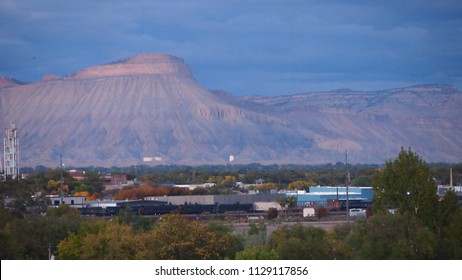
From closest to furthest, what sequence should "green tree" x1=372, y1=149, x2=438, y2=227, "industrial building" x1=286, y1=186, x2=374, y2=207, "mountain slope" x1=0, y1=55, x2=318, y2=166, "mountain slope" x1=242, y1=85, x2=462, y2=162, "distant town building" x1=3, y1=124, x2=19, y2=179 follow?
"green tree" x1=372, y1=149, x2=438, y2=227 < "industrial building" x1=286, y1=186, x2=374, y2=207 < "distant town building" x1=3, y1=124, x2=19, y2=179 < "mountain slope" x1=242, y1=85, x2=462, y2=162 < "mountain slope" x1=0, y1=55, x2=318, y2=166

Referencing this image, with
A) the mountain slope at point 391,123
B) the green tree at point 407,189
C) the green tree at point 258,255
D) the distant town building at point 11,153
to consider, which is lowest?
the green tree at point 258,255

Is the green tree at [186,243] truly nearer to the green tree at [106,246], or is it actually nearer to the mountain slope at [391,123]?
the green tree at [106,246]

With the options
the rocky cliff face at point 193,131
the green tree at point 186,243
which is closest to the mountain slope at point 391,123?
the rocky cliff face at point 193,131

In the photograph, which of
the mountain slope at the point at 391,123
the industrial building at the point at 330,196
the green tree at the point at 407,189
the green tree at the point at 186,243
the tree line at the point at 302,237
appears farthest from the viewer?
the mountain slope at the point at 391,123

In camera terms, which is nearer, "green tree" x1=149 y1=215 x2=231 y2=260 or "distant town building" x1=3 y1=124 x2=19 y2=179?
"green tree" x1=149 y1=215 x2=231 y2=260

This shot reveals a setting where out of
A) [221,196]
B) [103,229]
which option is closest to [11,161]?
[221,196]

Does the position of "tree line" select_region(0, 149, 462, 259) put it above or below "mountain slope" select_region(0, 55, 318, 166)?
below

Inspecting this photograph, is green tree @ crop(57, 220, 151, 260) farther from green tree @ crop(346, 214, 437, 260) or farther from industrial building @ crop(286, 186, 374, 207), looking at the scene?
industrial building @ crop(286, 186, 374, 207)

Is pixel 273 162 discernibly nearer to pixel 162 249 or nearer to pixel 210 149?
pixel 210 149

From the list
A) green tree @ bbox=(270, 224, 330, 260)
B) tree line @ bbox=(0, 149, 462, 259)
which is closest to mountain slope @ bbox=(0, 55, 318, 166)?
tree line @ bbox=(0, 149, 462, 259)
